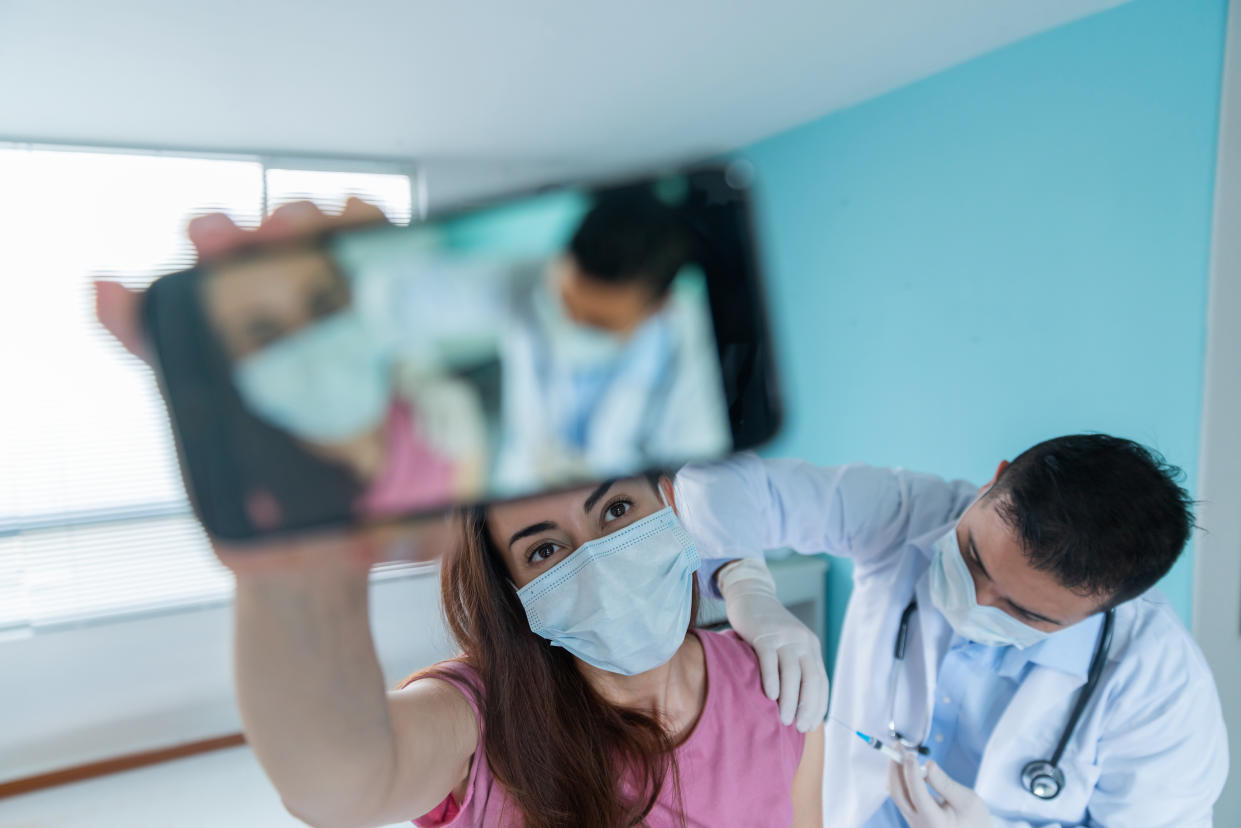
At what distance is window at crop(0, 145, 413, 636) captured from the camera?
2266 mm

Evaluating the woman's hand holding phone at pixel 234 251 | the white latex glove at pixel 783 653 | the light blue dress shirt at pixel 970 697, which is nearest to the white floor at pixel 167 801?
the white latex glove at pixel 783 653

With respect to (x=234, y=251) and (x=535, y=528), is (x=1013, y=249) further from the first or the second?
(x=234, y=251)

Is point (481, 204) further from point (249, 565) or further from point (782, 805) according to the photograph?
point (782, 805)

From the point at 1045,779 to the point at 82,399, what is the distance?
8.88 feet

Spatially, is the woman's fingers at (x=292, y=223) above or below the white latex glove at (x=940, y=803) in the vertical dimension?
above

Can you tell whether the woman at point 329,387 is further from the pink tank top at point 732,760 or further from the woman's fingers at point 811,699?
the woman's fingers at point 811,699

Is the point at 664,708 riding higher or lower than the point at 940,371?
lower

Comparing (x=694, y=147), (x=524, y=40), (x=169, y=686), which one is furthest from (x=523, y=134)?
(x=169, y=686)

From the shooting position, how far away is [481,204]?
30cm

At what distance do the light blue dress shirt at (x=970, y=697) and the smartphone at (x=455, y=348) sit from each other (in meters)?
0.99

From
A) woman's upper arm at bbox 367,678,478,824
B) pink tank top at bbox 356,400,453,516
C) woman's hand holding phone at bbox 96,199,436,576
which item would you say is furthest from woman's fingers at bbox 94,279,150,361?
woman's upper arm at bbox 367,678,478,824

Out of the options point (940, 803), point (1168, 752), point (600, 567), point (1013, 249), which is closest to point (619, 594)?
point (600, 567)

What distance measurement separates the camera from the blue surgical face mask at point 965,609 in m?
1.01

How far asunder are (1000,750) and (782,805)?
16.1 inches
